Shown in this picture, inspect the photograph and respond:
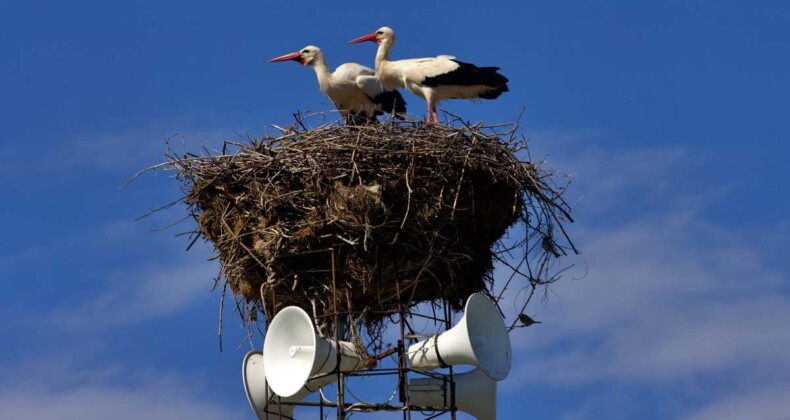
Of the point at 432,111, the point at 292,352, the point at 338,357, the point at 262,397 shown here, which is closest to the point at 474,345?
the point at 338,357

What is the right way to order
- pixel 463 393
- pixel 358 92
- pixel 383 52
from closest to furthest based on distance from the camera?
pixel 463 393 < pixel 383 52 < pixel 358 92

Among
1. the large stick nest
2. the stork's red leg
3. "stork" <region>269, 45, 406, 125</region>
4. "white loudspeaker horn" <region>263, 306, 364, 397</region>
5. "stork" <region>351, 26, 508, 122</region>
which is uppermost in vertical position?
"stork" <region>269, 45, 406, 125</region>

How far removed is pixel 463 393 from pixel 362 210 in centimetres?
155

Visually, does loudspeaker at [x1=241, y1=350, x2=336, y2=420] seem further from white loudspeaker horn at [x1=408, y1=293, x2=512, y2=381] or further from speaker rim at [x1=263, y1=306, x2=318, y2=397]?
white loudspeaker horn at [x1=408, y1=293, x2=512, y2=381]

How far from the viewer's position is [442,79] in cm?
1484

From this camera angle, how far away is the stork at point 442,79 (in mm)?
14789

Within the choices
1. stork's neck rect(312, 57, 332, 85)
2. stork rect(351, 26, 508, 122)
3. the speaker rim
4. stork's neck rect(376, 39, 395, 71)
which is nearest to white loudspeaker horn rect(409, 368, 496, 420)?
the speaker rim

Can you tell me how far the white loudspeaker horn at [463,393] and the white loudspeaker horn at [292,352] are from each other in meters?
0.75

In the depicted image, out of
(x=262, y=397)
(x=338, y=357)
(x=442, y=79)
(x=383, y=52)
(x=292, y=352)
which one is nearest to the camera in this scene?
(x=292, y=352)

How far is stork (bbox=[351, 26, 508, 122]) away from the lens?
582 inches

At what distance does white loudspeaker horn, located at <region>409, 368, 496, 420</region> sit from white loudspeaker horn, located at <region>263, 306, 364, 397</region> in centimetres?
75

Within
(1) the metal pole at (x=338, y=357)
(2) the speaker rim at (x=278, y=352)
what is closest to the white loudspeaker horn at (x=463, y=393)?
(1) the metal pole at (x=338, y=357)

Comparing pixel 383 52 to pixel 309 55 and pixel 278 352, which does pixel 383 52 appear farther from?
pixel 278 352

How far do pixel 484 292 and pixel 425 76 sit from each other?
121 inches
